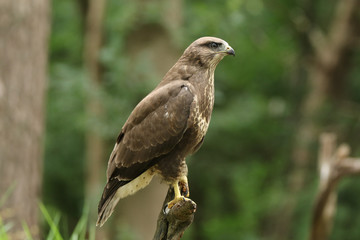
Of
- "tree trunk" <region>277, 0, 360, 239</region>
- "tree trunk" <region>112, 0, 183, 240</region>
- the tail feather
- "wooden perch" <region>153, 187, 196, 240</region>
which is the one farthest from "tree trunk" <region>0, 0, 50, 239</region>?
"tree trunk" <region>277, 0, 360, 239</region>

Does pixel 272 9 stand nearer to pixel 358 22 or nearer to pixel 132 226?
pixel 358 22

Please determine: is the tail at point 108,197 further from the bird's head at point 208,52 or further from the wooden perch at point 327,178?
the wooden perch at point 327,178

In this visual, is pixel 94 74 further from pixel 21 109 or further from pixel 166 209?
pixel 166 209

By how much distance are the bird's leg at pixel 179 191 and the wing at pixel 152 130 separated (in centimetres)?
20

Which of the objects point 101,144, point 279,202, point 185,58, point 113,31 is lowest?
point 279,202

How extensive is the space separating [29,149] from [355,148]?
5.34 meters

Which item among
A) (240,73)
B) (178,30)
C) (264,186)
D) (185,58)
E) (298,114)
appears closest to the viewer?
(185,58)

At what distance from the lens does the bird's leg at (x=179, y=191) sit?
3.43 meters

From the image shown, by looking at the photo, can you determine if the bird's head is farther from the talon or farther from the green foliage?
the green foliage

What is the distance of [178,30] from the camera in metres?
8.61

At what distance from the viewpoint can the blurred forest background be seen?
6.23 meters

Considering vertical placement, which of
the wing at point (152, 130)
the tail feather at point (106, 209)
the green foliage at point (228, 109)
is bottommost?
the green foliage at point (228, 109)

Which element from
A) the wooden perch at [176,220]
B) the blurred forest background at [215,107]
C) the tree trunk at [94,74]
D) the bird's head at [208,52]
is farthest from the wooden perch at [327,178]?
the tree trunk at [94,74]

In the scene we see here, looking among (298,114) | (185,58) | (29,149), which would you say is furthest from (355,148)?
(185,58)
